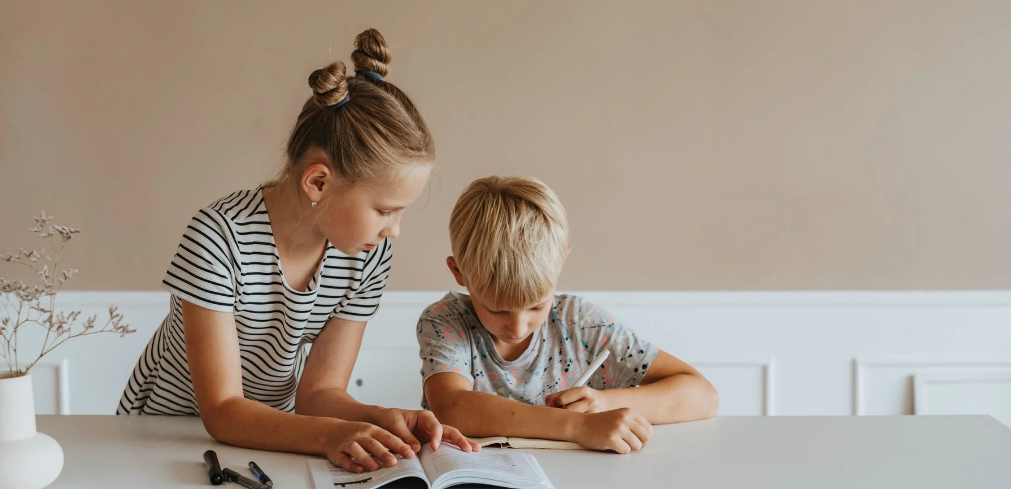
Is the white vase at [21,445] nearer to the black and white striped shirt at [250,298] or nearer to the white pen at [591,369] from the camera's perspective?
the black and white striped shirt at [250,298]

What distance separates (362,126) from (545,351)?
0.55 m

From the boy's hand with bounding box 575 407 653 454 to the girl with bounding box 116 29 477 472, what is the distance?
190 mm

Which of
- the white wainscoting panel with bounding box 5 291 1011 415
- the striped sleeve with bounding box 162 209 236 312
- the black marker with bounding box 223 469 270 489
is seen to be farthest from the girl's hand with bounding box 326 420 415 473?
the white wainscoting panel with bounding box 5 291 1011 415

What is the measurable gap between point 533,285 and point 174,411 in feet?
2.20

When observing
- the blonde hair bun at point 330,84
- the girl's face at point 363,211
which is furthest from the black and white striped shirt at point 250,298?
the blonde hair bun at point 330,84

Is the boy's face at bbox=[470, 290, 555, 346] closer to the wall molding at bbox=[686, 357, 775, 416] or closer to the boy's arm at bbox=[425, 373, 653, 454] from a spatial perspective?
the boy's arm at bbox=[425, 373, 653, 454]

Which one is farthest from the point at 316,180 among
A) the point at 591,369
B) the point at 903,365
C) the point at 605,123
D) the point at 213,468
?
the point at 903,365

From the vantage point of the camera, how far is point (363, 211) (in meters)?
1.19

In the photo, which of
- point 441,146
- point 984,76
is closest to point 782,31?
point 984,76

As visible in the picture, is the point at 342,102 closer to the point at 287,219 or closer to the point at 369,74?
the point at 369,74

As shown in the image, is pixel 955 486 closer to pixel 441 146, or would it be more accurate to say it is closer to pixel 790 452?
pixel 790 452

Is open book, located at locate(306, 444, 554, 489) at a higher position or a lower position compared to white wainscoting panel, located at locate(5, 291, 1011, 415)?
higher

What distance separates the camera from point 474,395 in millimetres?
1271

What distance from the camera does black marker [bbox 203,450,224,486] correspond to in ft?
3.25
